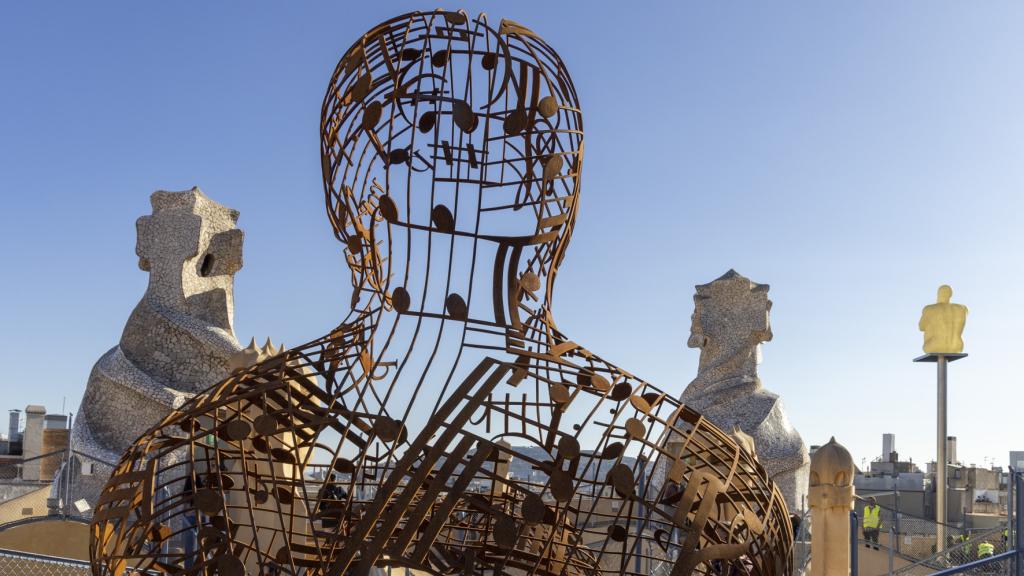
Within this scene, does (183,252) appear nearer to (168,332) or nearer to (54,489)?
(168,332)

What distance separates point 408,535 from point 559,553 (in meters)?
1.01

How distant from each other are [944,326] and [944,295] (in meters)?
0.52

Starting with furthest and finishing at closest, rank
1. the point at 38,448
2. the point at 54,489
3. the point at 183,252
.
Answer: the point at 38,448 → the point at 183,252 → the point at 54,489

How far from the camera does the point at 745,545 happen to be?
1961 mm

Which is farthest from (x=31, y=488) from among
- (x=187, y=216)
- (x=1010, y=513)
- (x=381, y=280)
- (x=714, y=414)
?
(x=381, y=280)

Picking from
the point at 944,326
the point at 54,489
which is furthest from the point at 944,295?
the point at 54,489

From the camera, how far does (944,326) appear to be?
13250 millimetres

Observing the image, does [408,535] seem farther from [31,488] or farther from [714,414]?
[714,414]

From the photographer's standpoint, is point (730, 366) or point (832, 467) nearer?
point (832, 467)

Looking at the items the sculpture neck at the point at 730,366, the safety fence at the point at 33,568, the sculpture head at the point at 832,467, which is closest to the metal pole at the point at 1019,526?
the sculpture head at the point at 832,467

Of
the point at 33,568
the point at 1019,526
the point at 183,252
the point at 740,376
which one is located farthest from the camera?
the point at 740,376

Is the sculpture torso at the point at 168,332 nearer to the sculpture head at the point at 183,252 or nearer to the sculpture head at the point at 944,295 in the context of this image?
the sculpture head at the point at 183,252

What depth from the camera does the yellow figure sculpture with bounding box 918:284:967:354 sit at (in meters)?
13.2

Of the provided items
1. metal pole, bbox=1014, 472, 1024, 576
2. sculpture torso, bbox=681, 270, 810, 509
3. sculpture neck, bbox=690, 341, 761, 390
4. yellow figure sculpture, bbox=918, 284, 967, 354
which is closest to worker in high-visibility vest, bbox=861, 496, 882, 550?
sculpture torso, bbox=681, 270, 810, 509
